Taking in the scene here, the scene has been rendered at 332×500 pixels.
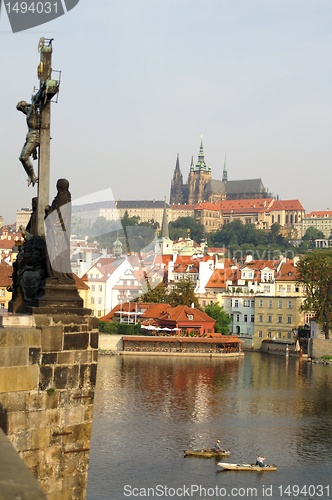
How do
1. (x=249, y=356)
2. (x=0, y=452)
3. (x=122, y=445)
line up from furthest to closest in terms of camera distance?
(x=249, y=356) → (x=122, y=445) → (x=0, y=452)

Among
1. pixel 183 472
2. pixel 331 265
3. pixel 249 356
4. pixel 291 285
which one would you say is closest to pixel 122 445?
pixel 183 472

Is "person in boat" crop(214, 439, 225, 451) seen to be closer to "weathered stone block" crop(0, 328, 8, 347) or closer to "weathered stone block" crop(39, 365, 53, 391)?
"weathered stone block" crop(39, 365, 53, 391)

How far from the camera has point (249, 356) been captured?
64750mm

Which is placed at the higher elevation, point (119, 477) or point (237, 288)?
point (237, 288)

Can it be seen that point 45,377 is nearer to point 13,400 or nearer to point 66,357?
point 66,357

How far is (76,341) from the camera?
8.00m

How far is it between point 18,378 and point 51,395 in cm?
45

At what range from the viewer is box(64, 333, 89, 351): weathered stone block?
790 cm

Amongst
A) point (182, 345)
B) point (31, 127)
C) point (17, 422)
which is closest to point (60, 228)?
point (31, 127)

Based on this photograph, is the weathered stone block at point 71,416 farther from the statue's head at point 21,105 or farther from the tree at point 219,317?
the tree at point 219,317

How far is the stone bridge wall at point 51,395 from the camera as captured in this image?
24.3 ft

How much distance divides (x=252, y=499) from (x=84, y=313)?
647 inches

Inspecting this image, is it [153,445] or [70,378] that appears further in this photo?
[153,445]

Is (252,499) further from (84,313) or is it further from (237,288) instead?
(237,288)
